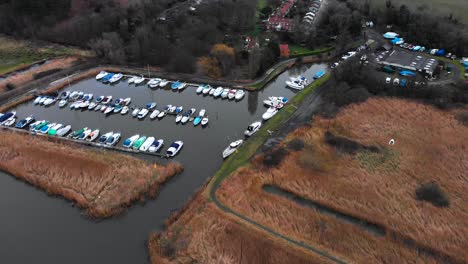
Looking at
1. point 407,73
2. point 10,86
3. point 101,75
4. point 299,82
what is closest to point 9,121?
point 10,86

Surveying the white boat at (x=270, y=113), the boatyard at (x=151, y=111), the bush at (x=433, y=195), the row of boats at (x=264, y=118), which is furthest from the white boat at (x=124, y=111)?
the bush at (x=433, y=195)

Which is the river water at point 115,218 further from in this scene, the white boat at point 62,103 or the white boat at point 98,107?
the white boat at point 62,103

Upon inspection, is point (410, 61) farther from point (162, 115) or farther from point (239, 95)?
point (162, 115)

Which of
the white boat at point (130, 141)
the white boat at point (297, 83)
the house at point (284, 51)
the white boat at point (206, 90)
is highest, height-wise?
the house at point (284, 51)

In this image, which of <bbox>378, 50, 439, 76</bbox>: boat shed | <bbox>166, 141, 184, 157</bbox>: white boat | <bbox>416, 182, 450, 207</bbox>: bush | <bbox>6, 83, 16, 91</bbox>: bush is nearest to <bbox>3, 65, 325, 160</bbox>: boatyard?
<bbox>166, 141, 184, 157</bbox>: white boat

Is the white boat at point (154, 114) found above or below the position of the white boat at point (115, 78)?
below

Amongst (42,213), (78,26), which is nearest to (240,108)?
(42,213)
